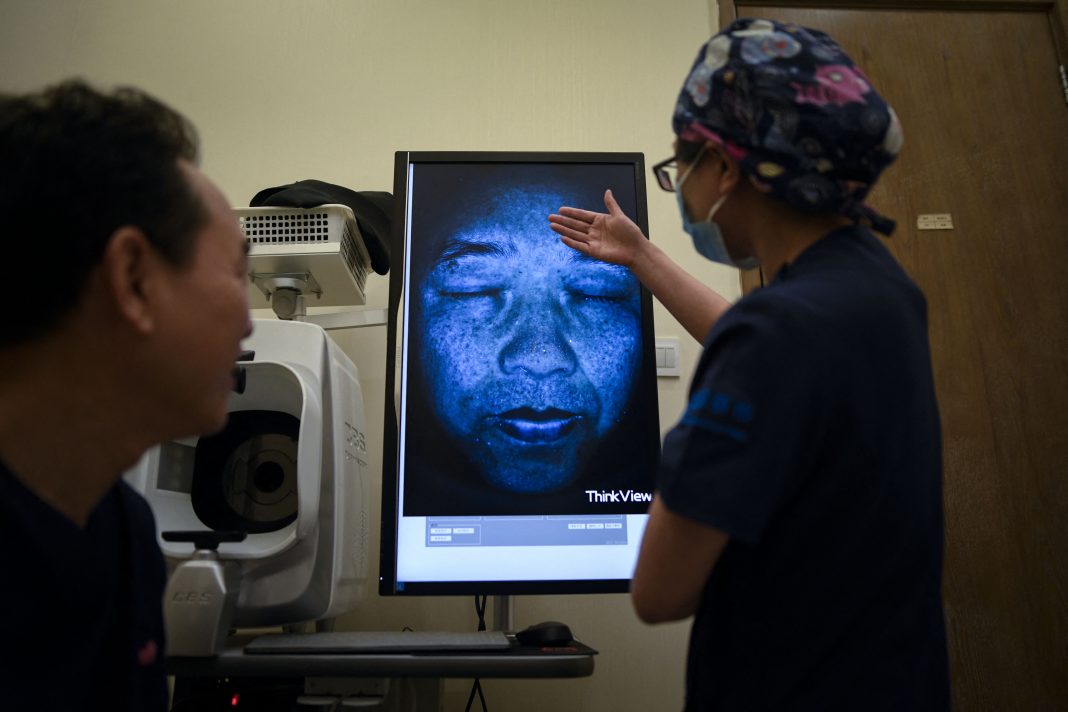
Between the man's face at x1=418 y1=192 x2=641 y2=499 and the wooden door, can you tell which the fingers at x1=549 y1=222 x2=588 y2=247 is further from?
the wooden door

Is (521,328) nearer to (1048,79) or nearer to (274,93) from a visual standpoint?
(274,93)

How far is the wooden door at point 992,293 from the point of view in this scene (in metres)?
1.98

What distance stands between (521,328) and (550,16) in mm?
1211

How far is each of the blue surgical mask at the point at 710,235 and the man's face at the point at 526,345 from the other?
22.6 inches

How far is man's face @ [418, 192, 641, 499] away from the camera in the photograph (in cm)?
158

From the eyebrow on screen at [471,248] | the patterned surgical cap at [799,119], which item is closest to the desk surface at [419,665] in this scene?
the patterned surgical cap at [799,119]

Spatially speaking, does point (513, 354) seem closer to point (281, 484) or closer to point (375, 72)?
point (281, 484)

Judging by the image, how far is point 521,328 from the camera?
165 centimetres

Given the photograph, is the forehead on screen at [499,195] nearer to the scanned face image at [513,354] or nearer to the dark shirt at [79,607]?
the scanned face image at [513,354]

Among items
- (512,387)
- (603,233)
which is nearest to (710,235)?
(603,233)

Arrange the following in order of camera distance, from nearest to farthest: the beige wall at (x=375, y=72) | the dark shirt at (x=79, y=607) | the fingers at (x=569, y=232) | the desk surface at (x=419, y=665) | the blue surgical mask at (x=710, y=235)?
1. the dark shirt at (x=79, y=607)
2. the blue surgical mask at (x=710, y=235)
3. the desk surface at (x=419, y=665)
4. the fingers at (x=569, y=232)
5. the beige wall at (x=375, y=72)

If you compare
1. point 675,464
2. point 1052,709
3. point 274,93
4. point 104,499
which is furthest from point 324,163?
point 1052,709

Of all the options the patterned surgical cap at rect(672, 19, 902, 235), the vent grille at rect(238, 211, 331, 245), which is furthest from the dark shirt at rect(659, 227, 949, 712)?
the vent grille at rect(238, 211, 331, 245)

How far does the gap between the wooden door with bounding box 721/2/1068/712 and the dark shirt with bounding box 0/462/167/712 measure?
1863 millimetres
